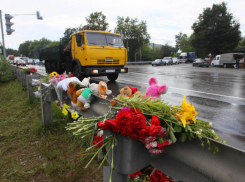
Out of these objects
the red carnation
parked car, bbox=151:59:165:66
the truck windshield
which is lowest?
the red carnation

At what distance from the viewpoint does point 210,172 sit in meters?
0.99

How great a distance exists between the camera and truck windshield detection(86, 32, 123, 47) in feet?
31.7

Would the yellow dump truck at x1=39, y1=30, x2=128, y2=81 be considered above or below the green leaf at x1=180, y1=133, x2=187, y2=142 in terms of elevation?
above

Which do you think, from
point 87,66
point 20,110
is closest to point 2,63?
point 87,66

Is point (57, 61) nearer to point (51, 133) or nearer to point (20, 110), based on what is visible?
point (20, 110)

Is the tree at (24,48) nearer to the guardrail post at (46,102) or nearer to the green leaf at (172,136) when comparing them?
the guardrail post at (46,102)

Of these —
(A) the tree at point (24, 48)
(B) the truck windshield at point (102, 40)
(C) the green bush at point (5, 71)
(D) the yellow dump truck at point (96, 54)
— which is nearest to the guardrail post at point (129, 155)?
(D) the yellow dump truck at point (96, 54)

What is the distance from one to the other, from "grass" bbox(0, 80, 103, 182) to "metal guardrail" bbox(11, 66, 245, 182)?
0.37 m

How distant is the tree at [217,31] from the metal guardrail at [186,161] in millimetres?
48695

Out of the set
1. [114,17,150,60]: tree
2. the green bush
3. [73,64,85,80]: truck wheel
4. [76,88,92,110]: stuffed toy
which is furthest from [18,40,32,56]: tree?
[76,88,92,110]: stuffed toy

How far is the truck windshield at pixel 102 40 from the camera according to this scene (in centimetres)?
967

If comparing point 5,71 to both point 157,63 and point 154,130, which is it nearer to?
point 154,130

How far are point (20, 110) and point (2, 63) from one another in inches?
316

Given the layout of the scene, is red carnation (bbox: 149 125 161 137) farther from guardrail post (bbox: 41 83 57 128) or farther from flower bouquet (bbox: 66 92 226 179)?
guardrail post (bbox: 41 83 57 128)
